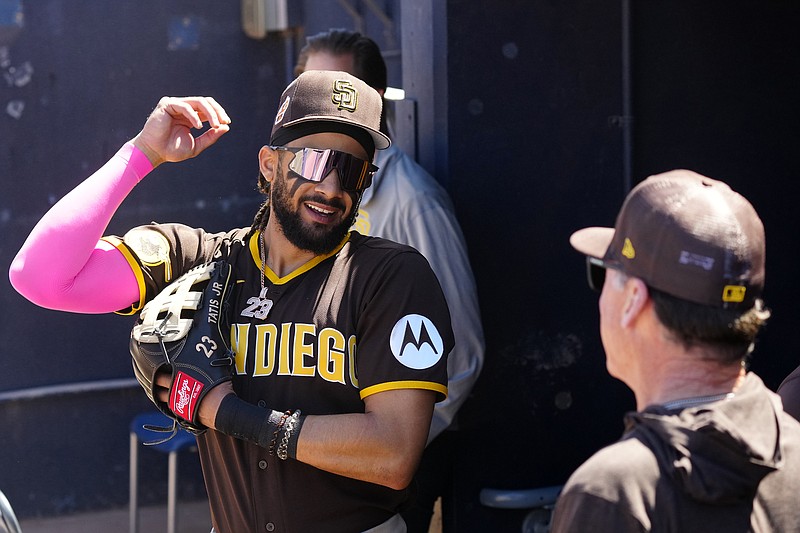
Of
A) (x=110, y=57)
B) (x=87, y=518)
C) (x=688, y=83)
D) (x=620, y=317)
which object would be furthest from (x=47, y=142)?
(x=620, y=317)

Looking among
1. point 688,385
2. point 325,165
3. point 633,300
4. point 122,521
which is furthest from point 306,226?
point 122,521

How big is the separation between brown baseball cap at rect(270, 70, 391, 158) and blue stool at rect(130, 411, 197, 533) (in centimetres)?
261

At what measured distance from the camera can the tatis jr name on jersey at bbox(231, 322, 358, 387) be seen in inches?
89.2

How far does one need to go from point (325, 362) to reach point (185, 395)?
346 mm

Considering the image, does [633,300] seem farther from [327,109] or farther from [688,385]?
[327,109]

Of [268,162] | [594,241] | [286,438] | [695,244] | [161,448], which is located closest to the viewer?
[695,244]

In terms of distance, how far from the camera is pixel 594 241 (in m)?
1.78

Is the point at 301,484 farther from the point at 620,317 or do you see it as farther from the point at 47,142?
the point at 47,142

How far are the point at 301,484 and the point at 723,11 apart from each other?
2621 millimetres

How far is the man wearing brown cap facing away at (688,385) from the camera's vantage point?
1441 millimetres

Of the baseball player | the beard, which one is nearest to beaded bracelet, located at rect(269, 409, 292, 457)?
the baseball player

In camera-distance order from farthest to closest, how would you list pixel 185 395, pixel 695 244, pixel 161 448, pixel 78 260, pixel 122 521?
pixel 122 521, pixel 161 448, pixel 78 260, pixel 185 395, pixel 695 244

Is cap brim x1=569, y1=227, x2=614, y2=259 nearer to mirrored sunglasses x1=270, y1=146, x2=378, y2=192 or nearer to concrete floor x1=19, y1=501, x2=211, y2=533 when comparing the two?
mirrored sunglasses x1=270, y1=146, x2=378, y2=192

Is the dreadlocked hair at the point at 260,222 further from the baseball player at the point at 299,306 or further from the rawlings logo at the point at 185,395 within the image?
the rawlings logo at the point at 185,395
